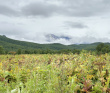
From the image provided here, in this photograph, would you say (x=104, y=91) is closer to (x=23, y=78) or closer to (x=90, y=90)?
(x=90, y=90)

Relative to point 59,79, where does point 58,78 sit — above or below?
above

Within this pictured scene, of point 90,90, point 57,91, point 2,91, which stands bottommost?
point 2,91

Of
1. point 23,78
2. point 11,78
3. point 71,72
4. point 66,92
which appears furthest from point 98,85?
point 11,78

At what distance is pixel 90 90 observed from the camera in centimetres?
210

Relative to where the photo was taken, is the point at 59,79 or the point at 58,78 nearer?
the point at 58,78

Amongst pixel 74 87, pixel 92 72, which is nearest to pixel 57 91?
pixel 74 87

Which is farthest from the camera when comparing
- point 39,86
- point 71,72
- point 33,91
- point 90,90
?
point 71,72

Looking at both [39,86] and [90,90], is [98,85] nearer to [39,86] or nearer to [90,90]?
[90,90]

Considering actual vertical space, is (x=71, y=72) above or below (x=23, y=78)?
above

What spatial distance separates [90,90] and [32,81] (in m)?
1.09

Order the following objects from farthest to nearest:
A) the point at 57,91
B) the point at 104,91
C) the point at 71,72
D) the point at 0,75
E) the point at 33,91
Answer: the point at 0,75 < the point at 71,72 < the point at 33,91 < the point at 104,91 < the point at 57,91

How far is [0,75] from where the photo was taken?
132 inches

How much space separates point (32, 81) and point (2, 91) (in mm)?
740

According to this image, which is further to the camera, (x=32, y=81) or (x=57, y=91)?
(x=32, y=81)
